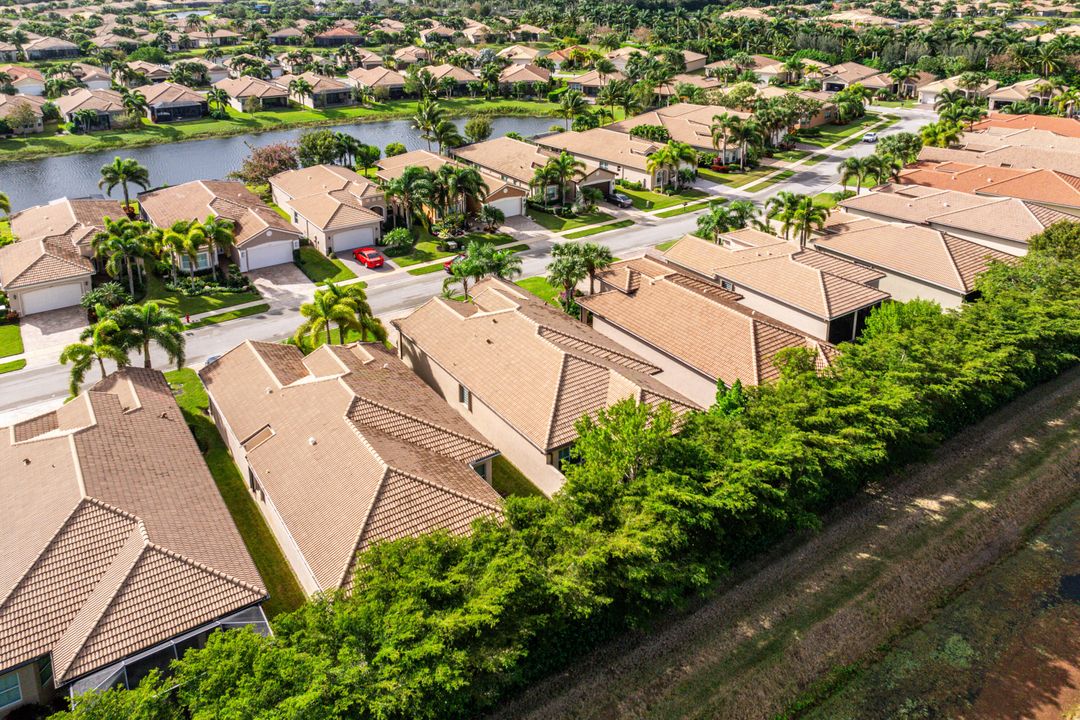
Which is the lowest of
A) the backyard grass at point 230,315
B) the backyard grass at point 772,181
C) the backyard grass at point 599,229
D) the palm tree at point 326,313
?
the backyard grass at point 772,181

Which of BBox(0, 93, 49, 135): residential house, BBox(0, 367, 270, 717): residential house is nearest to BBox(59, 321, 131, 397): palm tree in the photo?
BBox(0, 367, 270, 717): residential house

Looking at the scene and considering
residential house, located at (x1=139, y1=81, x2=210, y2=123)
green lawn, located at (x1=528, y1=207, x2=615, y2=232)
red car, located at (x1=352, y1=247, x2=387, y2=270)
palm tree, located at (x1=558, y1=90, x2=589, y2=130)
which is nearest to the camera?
red car, located at (x1=352, y1=247, x2=387, y2=270)

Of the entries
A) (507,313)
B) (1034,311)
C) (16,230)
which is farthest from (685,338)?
(16,230)

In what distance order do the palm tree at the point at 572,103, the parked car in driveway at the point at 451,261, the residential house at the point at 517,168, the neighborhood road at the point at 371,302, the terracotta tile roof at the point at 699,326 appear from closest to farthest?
the terracotta tile roof at the point at 699,326 < the neighborhood road at the point at 371,302 < the parked car in driveway at the point at 451,261 < the residential house at the point at 517,168 < the palm tree at the point at 572,103

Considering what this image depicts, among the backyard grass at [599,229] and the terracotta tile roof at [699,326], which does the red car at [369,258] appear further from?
the terracotta tile roof at [699,326]

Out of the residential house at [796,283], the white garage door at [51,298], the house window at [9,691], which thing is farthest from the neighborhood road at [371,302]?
the house window at [9,691]

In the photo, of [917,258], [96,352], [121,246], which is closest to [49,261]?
[121,246]

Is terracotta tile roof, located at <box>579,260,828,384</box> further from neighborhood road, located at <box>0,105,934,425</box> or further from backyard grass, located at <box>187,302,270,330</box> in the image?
backyard grass, located at <box>187,302,270,330</box>
